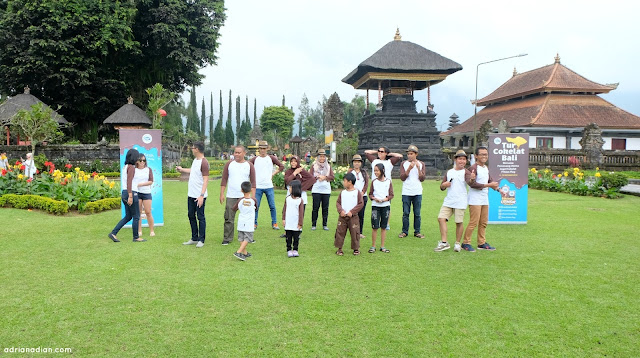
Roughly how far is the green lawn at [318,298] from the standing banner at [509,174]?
153 centimetres

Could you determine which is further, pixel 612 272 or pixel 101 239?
pixel 101 239

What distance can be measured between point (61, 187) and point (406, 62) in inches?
764

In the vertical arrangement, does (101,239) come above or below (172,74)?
below

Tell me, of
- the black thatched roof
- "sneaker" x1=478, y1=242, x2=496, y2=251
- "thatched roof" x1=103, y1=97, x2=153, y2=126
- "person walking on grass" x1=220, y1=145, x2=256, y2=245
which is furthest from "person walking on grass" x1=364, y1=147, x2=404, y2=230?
"thatched roof" x1=103, y1=97, x2=153, y2=126

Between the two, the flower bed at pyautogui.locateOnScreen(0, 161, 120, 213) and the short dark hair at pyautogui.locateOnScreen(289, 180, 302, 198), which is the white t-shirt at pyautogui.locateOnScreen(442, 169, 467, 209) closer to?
the short dark hair at pyautogui.locateOnScreen(289, 180, 302, 198)

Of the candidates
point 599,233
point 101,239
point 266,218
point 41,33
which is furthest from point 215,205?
point 41,33

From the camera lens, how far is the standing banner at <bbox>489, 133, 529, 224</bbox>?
8.80 metres

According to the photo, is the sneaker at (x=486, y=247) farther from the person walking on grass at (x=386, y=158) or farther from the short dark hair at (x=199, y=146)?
the short dark hair at (x=199, y=146)

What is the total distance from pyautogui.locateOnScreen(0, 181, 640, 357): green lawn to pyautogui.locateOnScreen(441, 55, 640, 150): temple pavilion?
24380mm

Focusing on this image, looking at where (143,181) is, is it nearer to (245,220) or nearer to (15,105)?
(245,220)

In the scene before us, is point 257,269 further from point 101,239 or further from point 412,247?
point 101,239

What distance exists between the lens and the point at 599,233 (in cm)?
797

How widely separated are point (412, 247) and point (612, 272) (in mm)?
2586

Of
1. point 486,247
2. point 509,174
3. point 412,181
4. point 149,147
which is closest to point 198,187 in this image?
point 149,147
